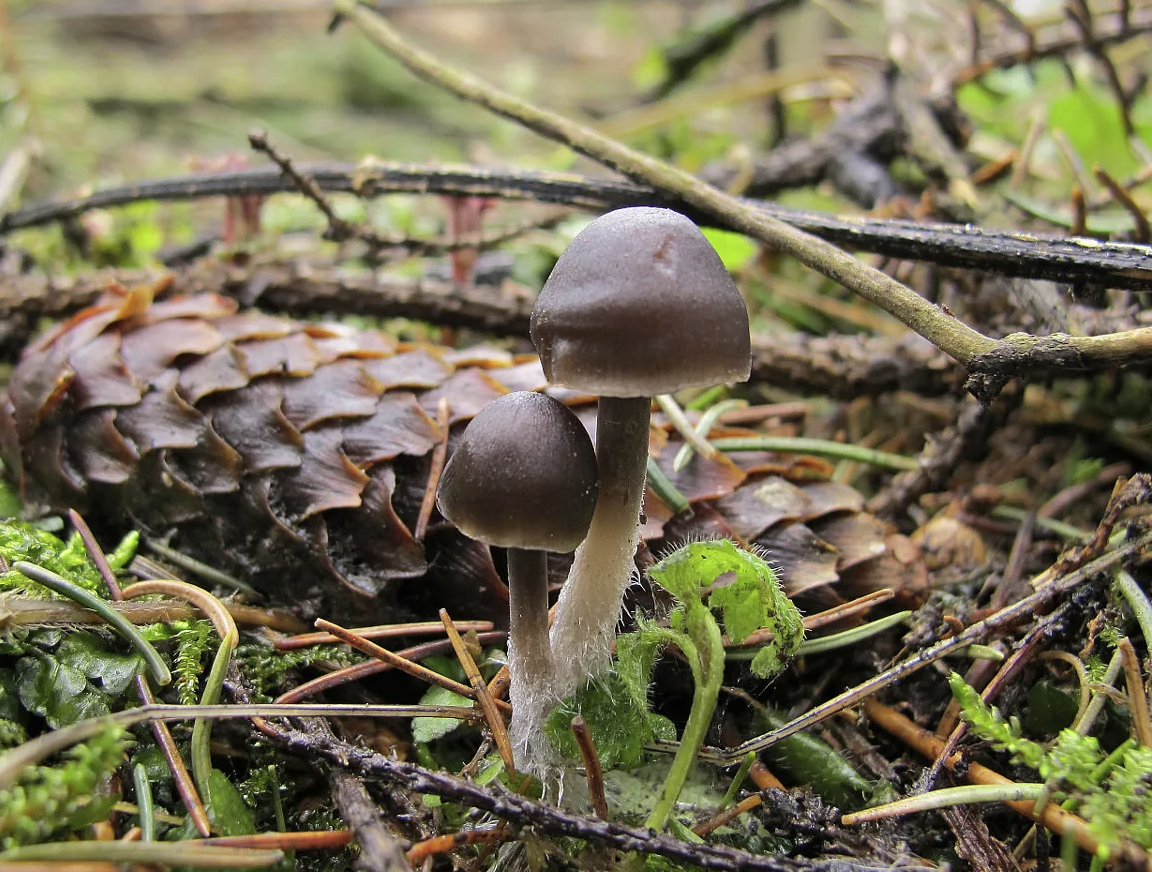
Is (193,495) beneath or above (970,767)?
above

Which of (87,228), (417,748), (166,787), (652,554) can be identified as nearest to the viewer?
(166,787)

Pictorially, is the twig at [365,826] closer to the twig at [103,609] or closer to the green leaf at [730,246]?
the twig at [103,609]

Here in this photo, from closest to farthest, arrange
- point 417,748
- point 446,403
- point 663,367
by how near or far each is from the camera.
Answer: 1. point 663,367
2. point 417,748
3. point 446,403

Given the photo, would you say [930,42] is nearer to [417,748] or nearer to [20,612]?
[417,748]

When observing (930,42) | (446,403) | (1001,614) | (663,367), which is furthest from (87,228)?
(930,42)

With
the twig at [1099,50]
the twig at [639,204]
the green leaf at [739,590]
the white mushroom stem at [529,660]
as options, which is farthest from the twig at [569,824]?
the twig at [1099,50]

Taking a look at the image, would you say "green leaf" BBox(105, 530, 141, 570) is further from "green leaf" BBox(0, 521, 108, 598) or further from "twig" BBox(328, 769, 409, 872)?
"twig" BBox(328, 769, 409, 872)

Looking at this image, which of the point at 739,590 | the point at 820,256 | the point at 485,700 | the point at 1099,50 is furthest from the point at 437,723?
the point at 1099,50
